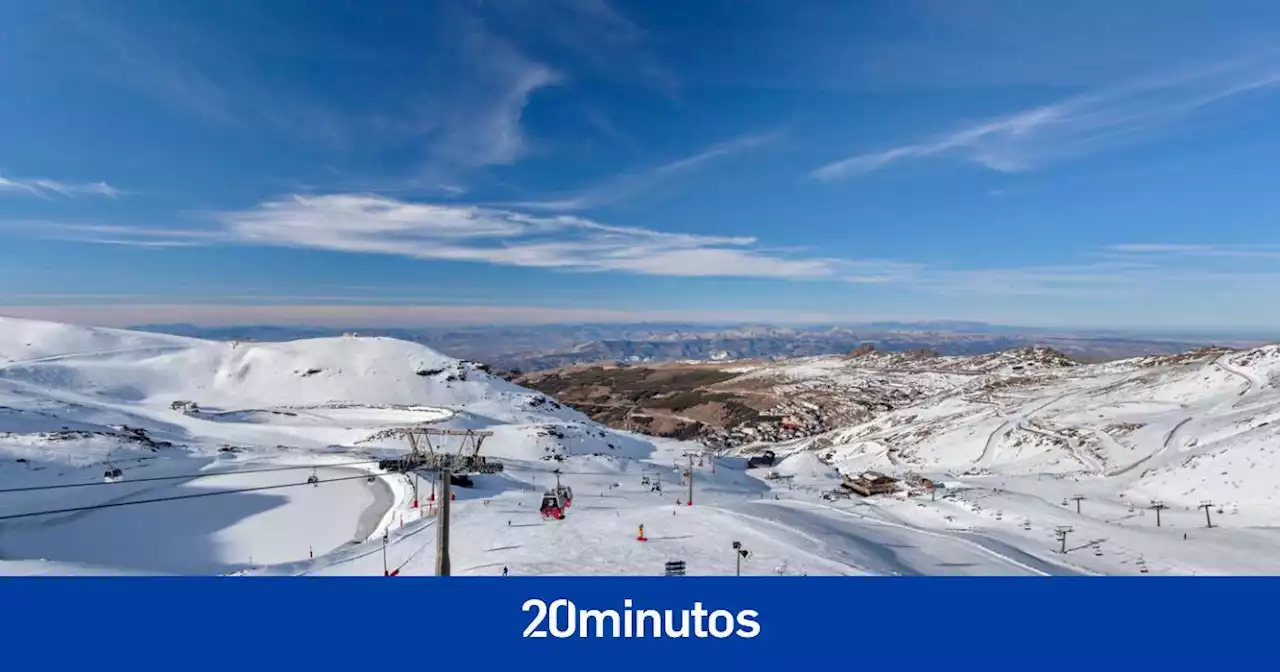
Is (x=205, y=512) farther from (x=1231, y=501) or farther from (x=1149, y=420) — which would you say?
(x=1149, y=420)

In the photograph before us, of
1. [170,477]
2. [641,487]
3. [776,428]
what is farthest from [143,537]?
[776,428]

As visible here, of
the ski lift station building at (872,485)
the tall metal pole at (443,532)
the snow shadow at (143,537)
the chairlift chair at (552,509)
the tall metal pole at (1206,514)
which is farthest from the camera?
the ski lift station building at (872,485)

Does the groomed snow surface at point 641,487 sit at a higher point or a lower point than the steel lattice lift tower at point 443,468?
lower

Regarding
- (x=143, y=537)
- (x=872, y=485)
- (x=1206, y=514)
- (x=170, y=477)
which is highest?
(x=1206, y=514)

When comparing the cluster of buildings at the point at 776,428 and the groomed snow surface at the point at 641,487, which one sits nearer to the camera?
the groomed snow surface at the point at 641,487

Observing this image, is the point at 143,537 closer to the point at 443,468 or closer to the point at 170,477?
the point at 170,477

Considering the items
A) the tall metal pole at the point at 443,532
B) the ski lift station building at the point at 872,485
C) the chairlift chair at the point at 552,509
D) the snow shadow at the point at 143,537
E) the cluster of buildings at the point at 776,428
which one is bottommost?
the cluster of buildings at the point at 776,428

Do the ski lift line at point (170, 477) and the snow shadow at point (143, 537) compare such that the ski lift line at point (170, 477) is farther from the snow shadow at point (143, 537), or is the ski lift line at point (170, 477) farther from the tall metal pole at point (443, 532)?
the tall metal pole at point (443, 532)

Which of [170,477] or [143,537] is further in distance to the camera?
[170,477]

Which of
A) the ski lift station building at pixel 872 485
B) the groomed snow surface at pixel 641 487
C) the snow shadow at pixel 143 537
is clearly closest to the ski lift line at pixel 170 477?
the groomed snow surface at pixel 641 487
